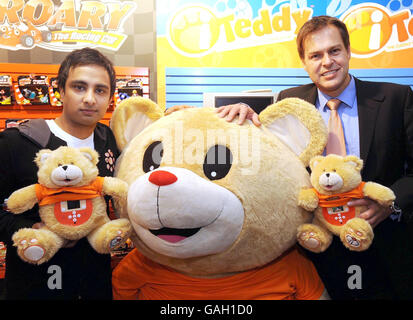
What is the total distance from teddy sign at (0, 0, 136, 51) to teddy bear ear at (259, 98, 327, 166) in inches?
104

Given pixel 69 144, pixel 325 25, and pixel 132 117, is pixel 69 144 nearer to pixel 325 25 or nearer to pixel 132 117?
pixel 132 117

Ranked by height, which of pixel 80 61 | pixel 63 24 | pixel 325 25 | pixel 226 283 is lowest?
pixel 226 283

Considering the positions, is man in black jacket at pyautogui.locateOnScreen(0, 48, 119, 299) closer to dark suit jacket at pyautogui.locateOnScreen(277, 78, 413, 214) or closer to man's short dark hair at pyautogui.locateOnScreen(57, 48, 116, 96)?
man's short dark hair at pyautogui.locateOnScreen(57, 48, 116, 96)

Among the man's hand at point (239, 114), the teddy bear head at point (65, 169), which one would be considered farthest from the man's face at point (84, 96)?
the man's hand at point (239, 114)

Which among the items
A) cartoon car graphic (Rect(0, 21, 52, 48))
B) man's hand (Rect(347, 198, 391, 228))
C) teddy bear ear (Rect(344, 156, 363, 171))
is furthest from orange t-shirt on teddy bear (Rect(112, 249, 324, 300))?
cartoon car graphic (Rect(0, 21, 52, 48))

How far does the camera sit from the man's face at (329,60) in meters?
1.68

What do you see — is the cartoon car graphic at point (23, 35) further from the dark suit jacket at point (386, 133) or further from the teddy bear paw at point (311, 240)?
the teddy bear paw at point (311, 240)

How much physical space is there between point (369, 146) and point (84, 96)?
130 centimetres

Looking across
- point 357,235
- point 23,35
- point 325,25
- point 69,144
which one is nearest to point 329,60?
point 325,25

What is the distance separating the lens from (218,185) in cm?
108

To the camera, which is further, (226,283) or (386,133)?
(386,133)
